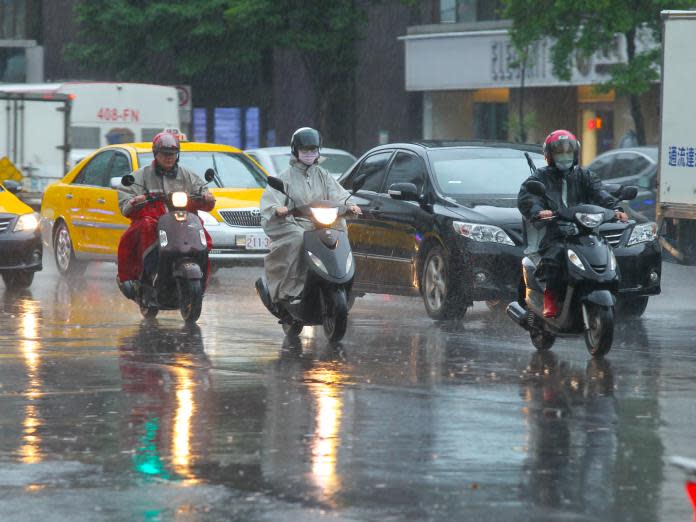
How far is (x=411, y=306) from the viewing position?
16.6 metres

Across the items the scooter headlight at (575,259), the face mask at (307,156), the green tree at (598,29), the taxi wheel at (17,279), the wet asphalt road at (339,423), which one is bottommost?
the taxi wheel at (17,279)

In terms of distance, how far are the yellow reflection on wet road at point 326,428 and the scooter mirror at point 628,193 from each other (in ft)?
8.35

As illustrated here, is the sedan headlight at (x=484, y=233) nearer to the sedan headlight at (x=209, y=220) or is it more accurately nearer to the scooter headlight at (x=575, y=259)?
the scooter headlight at (x=575, y=259)

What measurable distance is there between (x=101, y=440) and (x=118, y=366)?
10.2ft

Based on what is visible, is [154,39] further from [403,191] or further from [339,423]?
[339,423]

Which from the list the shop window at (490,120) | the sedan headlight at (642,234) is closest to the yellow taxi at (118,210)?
the sedan headlight at (642,234)

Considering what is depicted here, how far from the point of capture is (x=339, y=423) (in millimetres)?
8844

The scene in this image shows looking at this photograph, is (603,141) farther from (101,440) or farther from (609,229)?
(101,440)

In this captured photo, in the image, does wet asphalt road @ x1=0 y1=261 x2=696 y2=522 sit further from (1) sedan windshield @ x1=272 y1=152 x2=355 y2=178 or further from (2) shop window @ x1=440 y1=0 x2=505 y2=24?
(2) shop window @ x1=440 y1=0 x2=505 y2=24

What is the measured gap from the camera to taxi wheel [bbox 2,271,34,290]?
724 inches

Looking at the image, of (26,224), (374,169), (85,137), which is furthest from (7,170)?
(374,169)

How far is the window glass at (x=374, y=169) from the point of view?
1641 centimetres

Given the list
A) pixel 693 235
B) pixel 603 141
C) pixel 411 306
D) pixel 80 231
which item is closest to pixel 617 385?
pixel 411 306

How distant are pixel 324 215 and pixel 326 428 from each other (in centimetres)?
449
